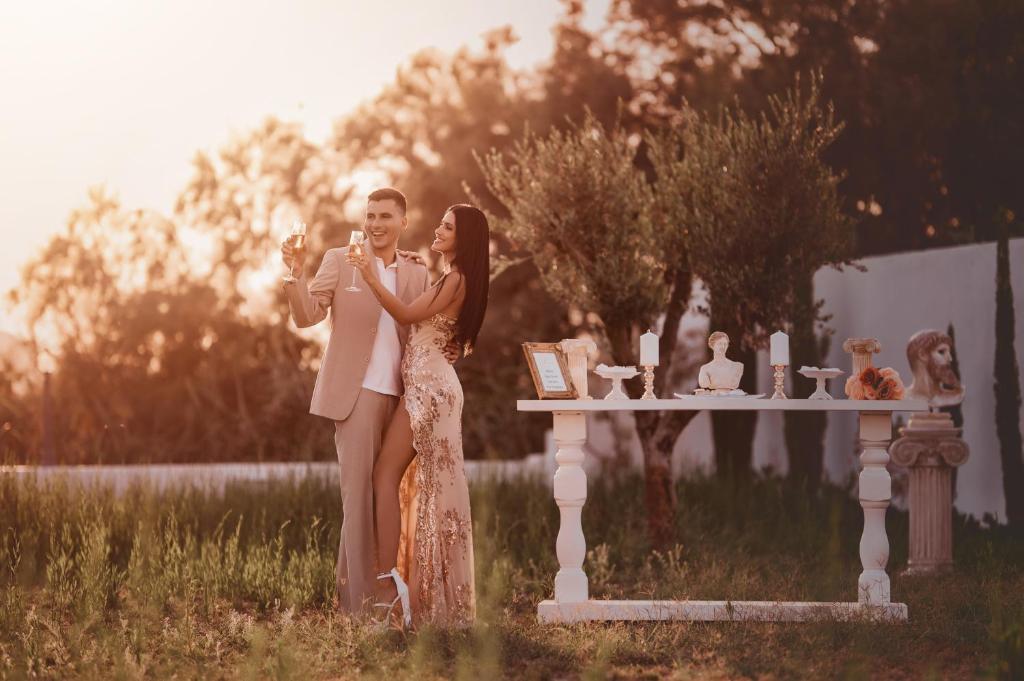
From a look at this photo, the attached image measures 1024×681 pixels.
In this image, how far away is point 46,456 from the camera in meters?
15.3

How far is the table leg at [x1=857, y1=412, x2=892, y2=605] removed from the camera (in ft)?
22.0

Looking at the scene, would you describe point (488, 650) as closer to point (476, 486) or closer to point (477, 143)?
point (476, 486)

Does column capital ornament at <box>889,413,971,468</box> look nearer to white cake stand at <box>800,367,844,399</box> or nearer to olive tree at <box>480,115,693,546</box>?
olive tree at <box>480,115,693,546</box>

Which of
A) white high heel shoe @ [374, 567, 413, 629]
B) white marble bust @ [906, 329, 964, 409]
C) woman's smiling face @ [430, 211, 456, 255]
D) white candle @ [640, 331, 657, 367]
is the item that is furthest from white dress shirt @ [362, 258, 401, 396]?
white marble bust @ [906, 329, 964, 409]

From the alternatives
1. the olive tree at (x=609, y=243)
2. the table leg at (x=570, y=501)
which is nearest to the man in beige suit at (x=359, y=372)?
the table leg at (x=570, y=501)

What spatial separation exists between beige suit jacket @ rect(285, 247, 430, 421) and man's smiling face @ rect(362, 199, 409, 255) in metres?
0.15

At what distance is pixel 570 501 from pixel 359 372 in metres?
1.30

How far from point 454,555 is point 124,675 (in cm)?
167

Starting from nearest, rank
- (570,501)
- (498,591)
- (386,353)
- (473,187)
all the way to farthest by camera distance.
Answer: (386,353) → (570,501) → (498,591) → (473,187)

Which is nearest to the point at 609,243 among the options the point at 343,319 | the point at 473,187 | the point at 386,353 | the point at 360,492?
the point at 386,353

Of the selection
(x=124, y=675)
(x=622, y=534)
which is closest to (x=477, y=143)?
(x=622, y=534)

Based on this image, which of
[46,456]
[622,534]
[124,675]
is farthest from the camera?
[46,456]

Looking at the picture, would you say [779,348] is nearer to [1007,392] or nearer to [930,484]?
[930,484]

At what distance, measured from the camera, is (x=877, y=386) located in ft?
22.3
